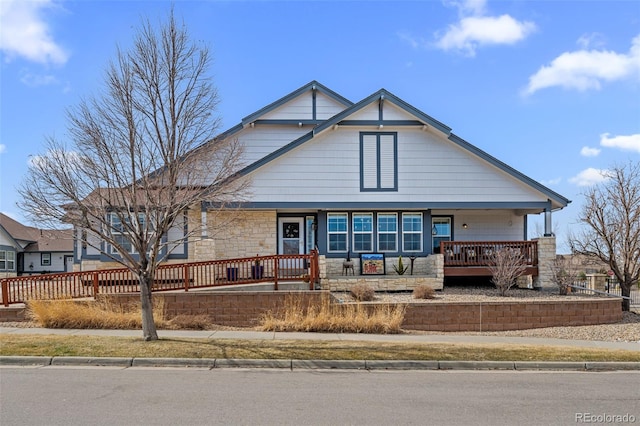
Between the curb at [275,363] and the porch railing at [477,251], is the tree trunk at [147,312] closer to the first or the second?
the curb at [275,363]

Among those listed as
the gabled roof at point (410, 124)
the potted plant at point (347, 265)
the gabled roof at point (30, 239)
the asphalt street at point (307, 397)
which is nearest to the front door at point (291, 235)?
the potted plant at point (347, 265)

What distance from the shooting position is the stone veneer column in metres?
19.7

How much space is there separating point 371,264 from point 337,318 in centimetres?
610

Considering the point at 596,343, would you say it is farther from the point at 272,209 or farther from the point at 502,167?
the point at 272,209

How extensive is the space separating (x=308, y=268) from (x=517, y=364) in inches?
361

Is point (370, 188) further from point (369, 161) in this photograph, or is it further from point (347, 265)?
point (347, 265)

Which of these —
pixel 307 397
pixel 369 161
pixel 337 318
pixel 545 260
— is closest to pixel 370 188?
pixel 369 161

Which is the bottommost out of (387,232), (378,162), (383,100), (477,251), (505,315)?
(505,315)

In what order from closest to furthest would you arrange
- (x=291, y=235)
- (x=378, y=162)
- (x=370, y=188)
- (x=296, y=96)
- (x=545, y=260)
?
1. (x=545, y=260)
2. (x=370, y=188)
3. (x=378, y=162)
4. (x=291, y=235)
5. (x=296, y=96)

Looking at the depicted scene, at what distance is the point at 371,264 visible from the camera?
20016mm

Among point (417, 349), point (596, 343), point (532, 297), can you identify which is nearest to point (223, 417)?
point (417, 349)
